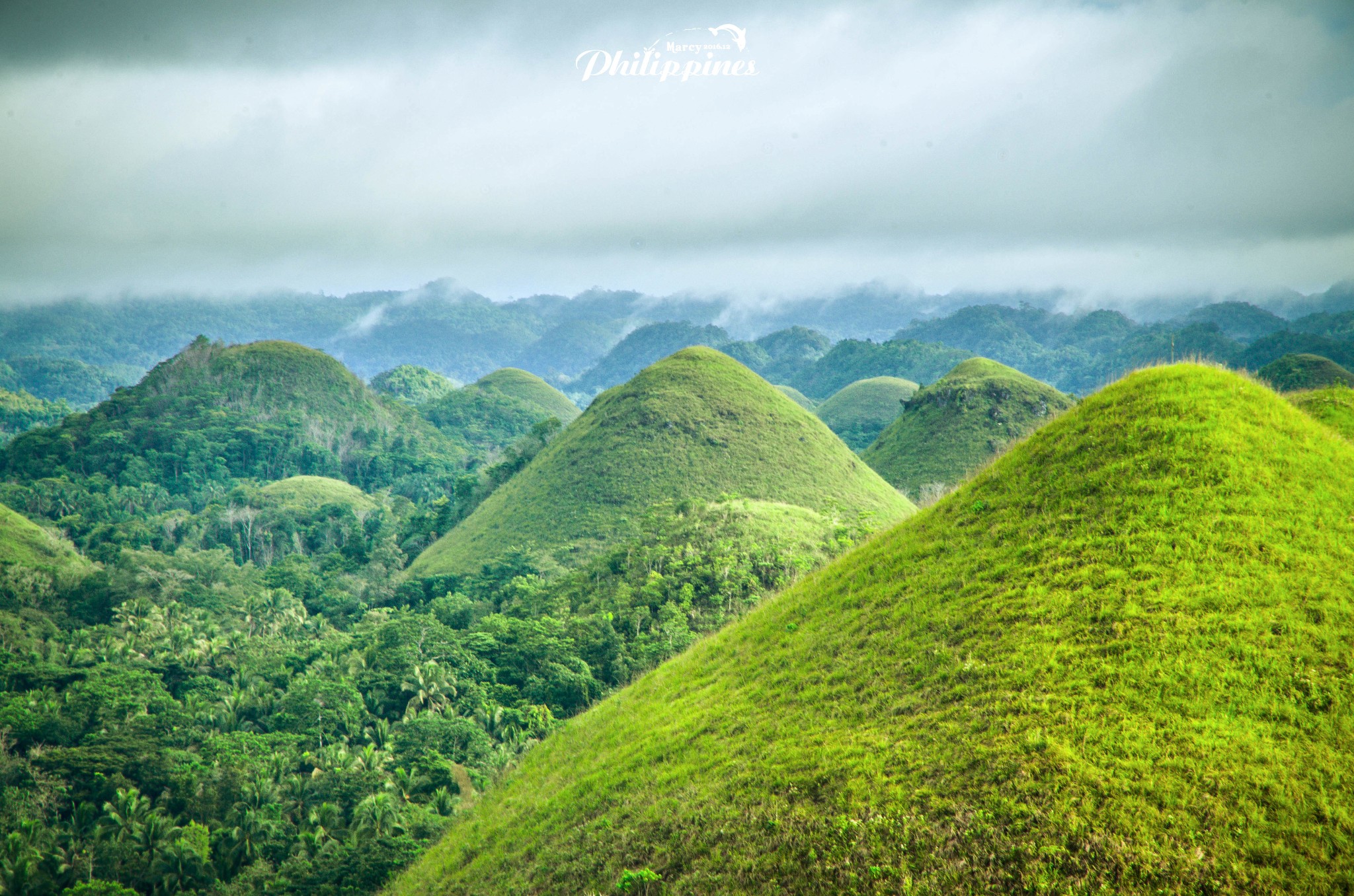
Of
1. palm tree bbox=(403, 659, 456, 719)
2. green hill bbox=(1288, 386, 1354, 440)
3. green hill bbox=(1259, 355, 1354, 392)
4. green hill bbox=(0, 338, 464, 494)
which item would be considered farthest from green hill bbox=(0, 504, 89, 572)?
green hill bbox=(1259, 355, 1354, 392)

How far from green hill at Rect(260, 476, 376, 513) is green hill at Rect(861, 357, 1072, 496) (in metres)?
61.0

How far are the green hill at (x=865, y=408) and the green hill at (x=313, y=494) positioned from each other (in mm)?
74903

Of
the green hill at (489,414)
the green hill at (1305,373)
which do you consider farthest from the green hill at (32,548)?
the green hill at (1305,373)

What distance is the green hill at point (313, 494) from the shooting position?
8344 centimetres

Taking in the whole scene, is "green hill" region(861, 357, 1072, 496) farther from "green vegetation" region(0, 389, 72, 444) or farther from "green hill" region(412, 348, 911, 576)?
"green vegetation" region(0, 389, 72, 444)

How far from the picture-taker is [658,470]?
202 ft

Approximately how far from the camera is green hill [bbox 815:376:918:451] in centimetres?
13250

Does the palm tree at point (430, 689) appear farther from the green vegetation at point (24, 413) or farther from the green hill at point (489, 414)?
the green vegetation at point (24, 413)

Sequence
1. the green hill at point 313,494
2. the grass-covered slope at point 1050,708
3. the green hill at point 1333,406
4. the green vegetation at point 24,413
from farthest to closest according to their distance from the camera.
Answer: the green vegetation at point 24,413
the green hill at point 313,494
the green hill at point 1333,406
the grass-covered slope at point 1050,708

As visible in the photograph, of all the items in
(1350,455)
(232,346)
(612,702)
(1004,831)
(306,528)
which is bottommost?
(306,528)

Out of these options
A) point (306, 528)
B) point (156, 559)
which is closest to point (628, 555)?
point (156, 559)

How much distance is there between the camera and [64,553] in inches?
2213

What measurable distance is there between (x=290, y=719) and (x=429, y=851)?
1476cm

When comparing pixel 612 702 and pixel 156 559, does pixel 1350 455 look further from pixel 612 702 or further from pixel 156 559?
pixel 156 559
